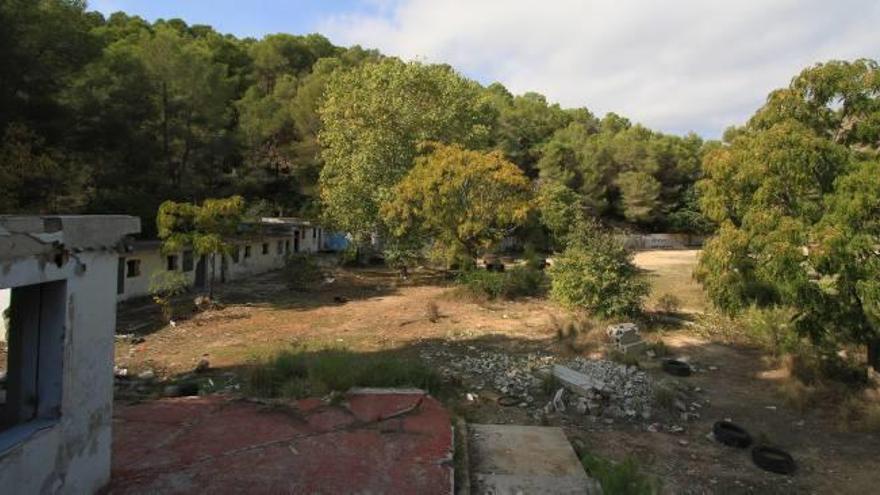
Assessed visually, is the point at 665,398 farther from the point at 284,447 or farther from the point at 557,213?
the point at 557,213

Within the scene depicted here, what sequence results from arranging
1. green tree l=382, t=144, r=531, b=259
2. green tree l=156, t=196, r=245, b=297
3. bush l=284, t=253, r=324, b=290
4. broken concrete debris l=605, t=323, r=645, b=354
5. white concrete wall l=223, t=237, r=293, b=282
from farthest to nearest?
white concrete wall l=223, t=237, r=293, b=282 < bush l=284, t=253, r=324, b=290 < green tree l=382, t=144, r=531, b=259 < green tree l=156, t=196, r=245, b=297 < broken concrete debris l=605, t=323, r=645, b=354

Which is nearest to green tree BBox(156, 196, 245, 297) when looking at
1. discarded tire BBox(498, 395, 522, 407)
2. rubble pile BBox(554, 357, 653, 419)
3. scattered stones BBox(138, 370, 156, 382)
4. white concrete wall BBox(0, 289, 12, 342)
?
white concrete wall BBox(0, 289, 12, 342)

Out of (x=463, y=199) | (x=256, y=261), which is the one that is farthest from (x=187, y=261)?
(x=463, y=199)

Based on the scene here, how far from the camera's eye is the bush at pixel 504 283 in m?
21.4

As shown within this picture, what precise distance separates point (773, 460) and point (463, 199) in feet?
55.2

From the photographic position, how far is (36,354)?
5.12m

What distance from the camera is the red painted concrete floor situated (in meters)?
6.03

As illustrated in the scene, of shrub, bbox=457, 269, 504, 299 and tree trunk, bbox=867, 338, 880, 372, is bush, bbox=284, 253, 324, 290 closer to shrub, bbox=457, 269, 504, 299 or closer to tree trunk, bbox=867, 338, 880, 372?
shrub, bbox=457, 269, 504, 299

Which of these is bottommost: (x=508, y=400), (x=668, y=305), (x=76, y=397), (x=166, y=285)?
(x=508, y=400)

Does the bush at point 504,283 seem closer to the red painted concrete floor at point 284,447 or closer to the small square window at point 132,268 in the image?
the small square window at point 132,268

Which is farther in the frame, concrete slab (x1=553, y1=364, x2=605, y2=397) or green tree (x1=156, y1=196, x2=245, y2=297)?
green tree (x1=156, y1=196, x2=245, y2=297)

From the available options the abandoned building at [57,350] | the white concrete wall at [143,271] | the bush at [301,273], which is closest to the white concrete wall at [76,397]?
the abandoned building at [57,350]

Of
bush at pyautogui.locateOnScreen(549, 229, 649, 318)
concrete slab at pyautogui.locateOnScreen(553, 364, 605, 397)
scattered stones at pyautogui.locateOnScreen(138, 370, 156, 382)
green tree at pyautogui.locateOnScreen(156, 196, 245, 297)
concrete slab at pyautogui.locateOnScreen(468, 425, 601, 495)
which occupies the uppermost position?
green tree at pyautogui.locateOnScreen(156, 196, 245, 297)

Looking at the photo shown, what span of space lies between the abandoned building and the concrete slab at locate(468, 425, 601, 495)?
3950 mm
